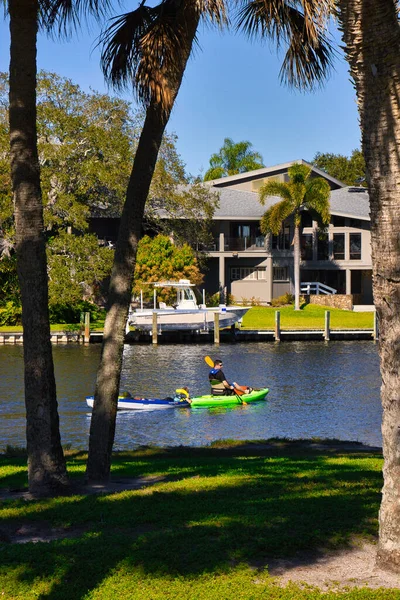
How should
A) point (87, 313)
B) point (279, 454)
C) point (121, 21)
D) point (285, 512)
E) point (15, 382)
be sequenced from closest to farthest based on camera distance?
point (285, 512)
point (121, 21)
point (279, 454)
point (15, 382)
point (87, 313)

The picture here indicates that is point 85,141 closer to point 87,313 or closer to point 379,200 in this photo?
point 87,313

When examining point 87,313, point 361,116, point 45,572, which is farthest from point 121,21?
point 87,313

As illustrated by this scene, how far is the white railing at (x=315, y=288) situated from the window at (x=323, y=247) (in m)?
2.07

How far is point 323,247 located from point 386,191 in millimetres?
62158

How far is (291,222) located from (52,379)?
5751cm

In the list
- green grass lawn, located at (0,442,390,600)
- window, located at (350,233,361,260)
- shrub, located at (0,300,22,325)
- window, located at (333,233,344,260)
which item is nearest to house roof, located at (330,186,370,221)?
window, located at (350,233,361,260)

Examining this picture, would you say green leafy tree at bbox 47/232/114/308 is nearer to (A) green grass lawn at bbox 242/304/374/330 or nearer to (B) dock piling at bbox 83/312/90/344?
(B) dock piling at bbox 83/312/90/344

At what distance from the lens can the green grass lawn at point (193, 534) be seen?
673 centimetres

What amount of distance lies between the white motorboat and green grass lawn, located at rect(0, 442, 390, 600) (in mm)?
41655

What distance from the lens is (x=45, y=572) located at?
278 inches

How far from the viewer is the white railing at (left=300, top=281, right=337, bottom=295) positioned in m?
66.3

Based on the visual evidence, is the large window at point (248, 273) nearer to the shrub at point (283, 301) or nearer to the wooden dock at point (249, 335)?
the shrub at point (283, 301)

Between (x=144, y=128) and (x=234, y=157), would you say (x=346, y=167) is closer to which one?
(x=234, y=157)

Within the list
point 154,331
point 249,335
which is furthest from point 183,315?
point 249,335
